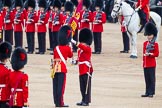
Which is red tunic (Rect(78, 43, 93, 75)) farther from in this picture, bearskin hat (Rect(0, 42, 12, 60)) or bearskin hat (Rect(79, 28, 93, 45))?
bearskin hat (Rect(0, 42, 12, 60))

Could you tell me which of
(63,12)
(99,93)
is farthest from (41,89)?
(63,12)

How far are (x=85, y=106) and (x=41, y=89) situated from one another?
2.05 m

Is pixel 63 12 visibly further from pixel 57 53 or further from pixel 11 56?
pixel 11 56

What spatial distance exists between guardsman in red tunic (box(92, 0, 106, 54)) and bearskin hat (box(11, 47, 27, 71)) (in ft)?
37.1

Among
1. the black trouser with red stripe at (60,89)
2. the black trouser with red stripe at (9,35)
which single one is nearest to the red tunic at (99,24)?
the black trouser with red stripe at (9,35)

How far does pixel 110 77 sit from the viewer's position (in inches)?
752

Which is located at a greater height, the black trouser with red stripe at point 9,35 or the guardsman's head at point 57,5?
→ the guardsman's head at point 57,5

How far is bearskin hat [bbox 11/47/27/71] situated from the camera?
12.2 metres

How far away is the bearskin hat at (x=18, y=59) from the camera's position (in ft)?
40.2

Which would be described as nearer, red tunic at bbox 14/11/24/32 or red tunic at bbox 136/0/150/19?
red tunic at bbox 136/0/150/19

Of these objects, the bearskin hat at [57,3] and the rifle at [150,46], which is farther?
the bearskin hat at [57,3]

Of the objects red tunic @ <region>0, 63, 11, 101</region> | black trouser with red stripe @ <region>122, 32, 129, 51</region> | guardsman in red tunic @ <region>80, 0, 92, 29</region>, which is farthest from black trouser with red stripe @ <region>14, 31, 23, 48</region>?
red tunic @ <region>0, 63, 11, 101</region>

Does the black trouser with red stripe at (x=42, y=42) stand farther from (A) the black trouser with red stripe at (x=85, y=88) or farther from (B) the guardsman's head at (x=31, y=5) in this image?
(A) the black trouser with red stripe at (x=85, y=88)

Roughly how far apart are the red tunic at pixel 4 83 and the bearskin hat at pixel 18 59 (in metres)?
0.14
